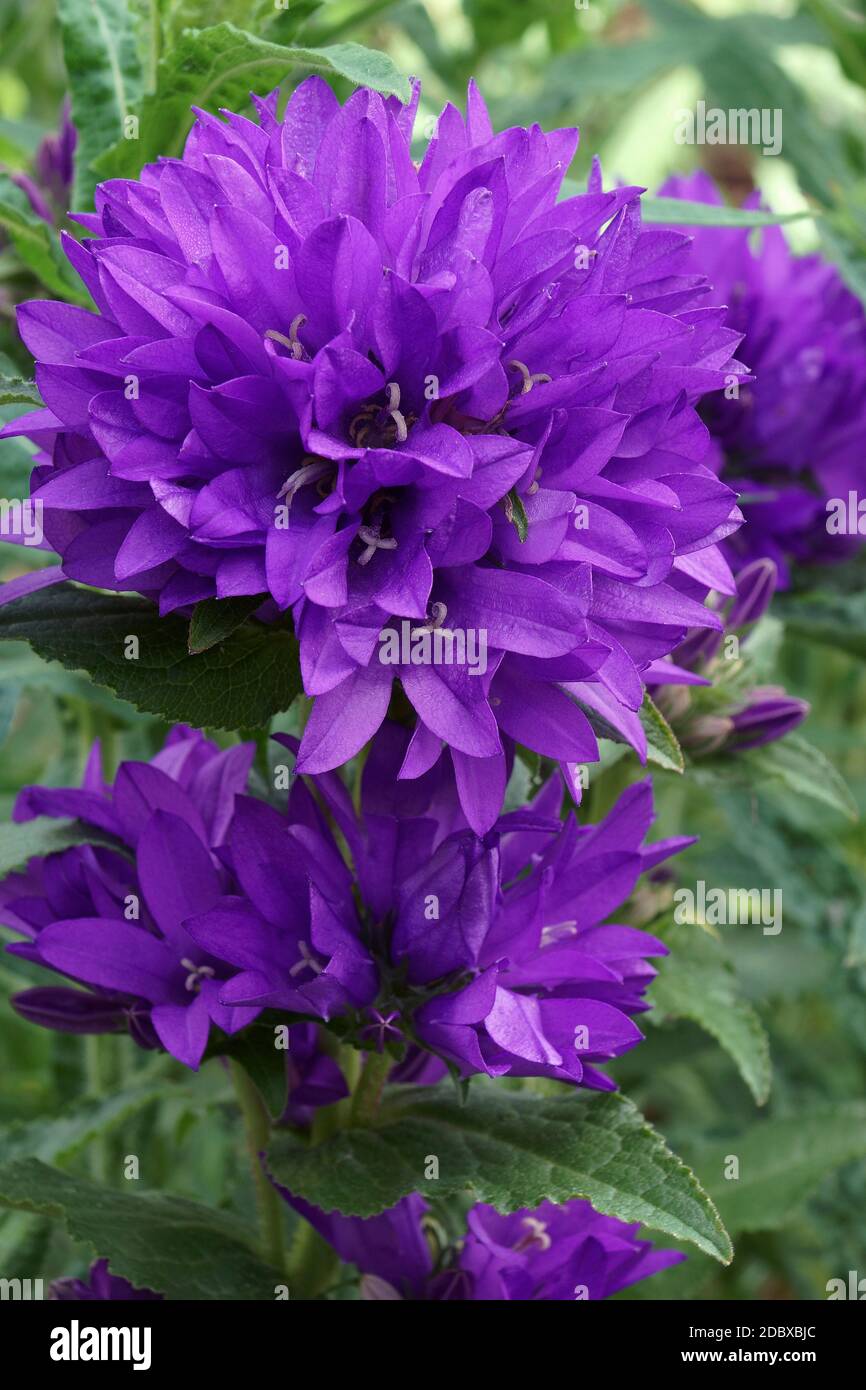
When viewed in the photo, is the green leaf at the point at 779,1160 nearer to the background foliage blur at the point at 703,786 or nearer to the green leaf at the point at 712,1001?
the background foliage blur at the point at 703,786

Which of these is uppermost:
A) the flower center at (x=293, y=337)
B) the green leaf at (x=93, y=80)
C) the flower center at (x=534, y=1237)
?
the green leaf at (x=93, y=80)

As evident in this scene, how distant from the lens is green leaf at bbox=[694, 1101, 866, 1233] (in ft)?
3.86

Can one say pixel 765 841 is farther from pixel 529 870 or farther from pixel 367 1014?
pixel 367 1014

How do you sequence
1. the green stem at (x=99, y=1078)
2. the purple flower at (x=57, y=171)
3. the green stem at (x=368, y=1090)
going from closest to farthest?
the green stem at (x=368, y=1090) < the purple flower at (x=57, y=171) < the green stem at (x=99, y=1078)

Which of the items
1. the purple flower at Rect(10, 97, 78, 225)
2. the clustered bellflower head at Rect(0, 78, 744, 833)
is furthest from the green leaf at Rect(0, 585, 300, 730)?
the purple flower at Rect(10, 97, 78, 225)

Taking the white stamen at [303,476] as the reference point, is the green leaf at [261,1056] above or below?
below

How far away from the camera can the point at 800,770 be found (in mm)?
1016

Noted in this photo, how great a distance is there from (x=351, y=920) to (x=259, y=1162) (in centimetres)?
20

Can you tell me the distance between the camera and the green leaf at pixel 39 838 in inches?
30.1

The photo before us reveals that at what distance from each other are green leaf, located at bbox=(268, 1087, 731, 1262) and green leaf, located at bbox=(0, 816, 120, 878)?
0.20m

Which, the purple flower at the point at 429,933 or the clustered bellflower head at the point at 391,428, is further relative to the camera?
the purple flower at the point at 429,933

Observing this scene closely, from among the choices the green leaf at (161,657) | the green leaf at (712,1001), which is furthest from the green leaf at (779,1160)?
the green leaf at (161,657)

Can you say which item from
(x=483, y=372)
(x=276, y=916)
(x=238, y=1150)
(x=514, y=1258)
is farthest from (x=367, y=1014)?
(x=238, y=1150)

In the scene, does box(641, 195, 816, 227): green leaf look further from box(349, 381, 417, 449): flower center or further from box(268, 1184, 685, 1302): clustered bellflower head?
box(268, 1184, 685, 1302): clustered bellflower head
